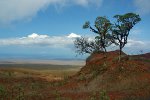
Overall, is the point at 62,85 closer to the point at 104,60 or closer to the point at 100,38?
the point at 104,60

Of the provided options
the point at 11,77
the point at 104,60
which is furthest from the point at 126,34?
the point at 11,77

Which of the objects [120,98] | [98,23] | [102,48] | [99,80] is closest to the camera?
[120,98]

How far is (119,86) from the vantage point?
132 ft

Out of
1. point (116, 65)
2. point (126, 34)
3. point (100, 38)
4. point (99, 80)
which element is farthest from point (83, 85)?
point (100, 38)

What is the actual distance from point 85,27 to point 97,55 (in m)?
6.97

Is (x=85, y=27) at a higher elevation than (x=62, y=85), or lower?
higher

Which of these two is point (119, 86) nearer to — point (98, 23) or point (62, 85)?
point (62, 85)

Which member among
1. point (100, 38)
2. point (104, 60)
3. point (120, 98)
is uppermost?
point (100, 38)

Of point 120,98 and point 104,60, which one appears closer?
point 120,98

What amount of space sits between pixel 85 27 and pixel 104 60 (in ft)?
25.5

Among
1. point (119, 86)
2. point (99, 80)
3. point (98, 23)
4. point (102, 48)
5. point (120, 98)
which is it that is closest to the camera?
point (120, 98)

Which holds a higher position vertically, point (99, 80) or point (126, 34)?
point (126, 34)

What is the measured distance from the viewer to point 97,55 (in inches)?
2389

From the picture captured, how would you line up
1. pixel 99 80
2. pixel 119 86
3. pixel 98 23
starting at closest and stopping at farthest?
pixel 119 86, pixel 99 80, pixel 98 23
